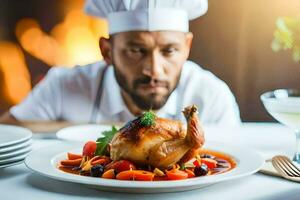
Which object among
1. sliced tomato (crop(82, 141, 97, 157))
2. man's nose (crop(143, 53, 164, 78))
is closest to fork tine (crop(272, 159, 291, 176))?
sliced tomato (crop(82, 141, 97, 157))

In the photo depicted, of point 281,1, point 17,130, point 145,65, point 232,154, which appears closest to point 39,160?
point 17,130

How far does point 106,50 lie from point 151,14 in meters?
0.21

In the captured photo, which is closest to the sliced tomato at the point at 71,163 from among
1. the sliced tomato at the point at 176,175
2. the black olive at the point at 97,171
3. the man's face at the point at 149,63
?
the black olive at the point at 97,171

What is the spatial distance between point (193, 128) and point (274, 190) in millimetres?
191

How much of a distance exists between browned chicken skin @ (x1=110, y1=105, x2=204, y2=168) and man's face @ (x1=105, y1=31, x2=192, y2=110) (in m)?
0.72

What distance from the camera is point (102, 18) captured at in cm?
181

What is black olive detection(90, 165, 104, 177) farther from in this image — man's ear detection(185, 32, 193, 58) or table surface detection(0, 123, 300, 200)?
man's ear detection(185, 32, 193, 58)

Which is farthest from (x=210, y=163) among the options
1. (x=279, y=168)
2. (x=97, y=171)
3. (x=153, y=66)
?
(x=153, y=66)

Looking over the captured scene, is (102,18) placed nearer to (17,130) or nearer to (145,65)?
(145,65)

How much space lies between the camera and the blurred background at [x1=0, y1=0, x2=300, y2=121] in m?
1.80

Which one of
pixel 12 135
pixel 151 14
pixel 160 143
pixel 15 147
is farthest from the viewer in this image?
pixel 151 14

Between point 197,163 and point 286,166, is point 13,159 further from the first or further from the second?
point 286,166

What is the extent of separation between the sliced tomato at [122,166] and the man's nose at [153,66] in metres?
0.77

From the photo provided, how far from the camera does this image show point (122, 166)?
3.26 ft
